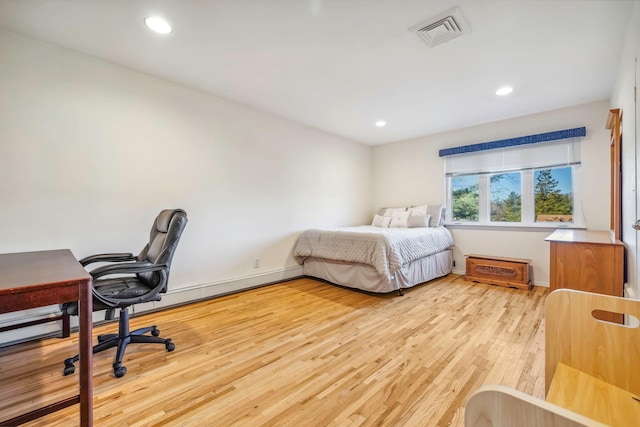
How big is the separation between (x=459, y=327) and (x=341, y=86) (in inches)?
102

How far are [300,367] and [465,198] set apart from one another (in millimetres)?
3794

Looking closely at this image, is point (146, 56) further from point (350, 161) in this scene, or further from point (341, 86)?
point (350, 161)

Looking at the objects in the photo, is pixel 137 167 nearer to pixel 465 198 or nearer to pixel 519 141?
pixel 465 198

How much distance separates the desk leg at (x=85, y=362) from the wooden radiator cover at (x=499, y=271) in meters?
4.18

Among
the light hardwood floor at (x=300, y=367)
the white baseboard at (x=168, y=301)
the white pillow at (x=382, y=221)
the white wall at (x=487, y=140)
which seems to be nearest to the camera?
the light hardwood floor at (x=300, y=367)

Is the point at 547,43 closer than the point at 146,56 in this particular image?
Yes

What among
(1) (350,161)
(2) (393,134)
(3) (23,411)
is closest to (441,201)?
(2) (393,134)

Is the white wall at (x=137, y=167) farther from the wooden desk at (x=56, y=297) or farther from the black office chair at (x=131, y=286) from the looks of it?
the wooden desk at (x=56, y=297)

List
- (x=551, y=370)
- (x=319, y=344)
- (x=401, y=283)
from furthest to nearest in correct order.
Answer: (x=401, y=283) < (x=319, y=344) < (x=551, y=370)

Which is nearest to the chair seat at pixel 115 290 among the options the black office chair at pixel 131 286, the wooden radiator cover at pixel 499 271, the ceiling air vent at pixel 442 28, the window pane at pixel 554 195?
the black office chair at pixel 131 286

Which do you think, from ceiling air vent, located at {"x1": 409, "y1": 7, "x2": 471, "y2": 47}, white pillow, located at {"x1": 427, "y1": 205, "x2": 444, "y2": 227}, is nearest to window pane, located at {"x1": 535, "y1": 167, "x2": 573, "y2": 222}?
white pillow, located at {"x1": 427, "y1": 205, "x2": 444, "y2": 227}

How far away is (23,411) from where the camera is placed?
54.3 inches

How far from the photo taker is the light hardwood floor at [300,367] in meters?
1.39

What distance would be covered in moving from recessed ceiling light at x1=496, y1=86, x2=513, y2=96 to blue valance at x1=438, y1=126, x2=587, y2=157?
100 cm
